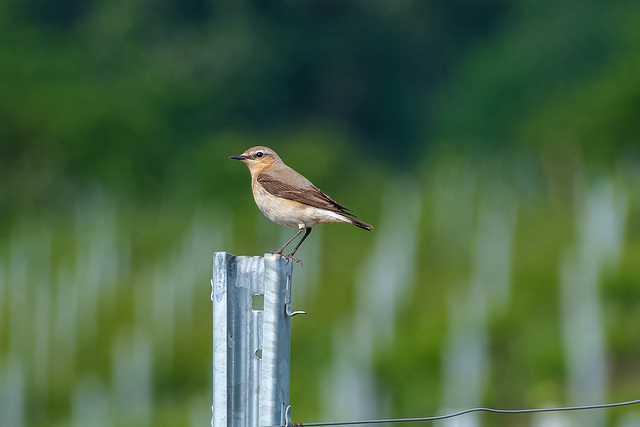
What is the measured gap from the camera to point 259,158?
10.1 metres

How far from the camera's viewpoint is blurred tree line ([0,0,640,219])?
53.0 meters

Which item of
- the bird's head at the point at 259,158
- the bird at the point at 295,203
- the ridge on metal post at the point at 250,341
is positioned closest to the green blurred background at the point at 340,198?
the bird's head at the point at 259,158

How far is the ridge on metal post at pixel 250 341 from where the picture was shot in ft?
21.8

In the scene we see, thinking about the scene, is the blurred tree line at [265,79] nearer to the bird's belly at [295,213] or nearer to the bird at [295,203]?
the bird at [295,203]

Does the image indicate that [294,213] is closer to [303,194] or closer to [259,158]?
[303,194]

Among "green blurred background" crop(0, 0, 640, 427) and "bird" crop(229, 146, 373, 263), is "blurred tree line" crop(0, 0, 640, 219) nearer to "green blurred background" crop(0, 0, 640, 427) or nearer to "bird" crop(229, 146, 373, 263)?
"green blurred background" crop(0, 0, 640, 427)

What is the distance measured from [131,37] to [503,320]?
45.7 metres

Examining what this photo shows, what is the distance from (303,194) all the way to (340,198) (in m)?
32.2

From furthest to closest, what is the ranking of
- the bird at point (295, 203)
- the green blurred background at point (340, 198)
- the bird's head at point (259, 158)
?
the green blurred background at point (340, 198), the bird's head at point (259, 158), the bird at point (295, 203)

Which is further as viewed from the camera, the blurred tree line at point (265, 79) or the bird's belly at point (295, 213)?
the blurred tree line at point (265, 79)

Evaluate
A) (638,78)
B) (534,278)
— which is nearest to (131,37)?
(638,78)

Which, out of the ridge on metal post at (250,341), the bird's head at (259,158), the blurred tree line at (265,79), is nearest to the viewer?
the ridge on metal post at (250,341)

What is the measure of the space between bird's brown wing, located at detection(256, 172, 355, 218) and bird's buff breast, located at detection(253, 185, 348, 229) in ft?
0.08

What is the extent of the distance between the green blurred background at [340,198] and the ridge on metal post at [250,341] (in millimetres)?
4841
